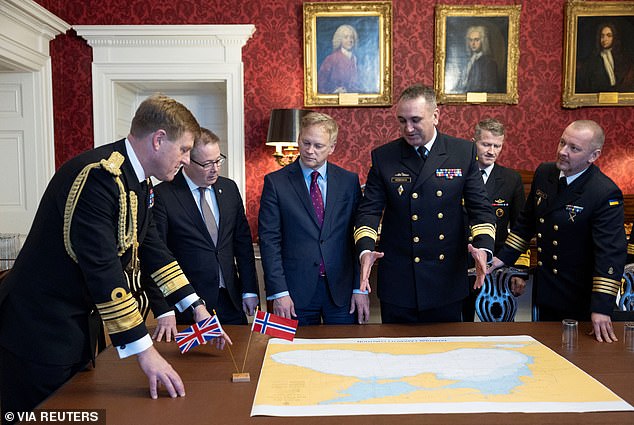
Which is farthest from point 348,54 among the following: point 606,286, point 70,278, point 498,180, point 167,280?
point 70,278

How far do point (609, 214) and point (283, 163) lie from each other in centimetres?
334

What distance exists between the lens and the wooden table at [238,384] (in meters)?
1.42

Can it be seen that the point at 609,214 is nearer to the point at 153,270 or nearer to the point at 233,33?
the point at 153,270

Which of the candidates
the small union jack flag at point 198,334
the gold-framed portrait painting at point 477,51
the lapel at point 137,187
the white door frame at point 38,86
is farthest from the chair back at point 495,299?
the white door frame at point 38,86

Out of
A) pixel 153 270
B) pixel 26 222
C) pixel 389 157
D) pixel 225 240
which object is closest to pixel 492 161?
pixel 389 157

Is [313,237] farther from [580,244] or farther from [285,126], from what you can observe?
[285,126]

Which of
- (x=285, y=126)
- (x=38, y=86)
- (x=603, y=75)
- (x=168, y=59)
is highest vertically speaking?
(x=168, y=59)

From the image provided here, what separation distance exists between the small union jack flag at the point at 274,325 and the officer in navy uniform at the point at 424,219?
644mm

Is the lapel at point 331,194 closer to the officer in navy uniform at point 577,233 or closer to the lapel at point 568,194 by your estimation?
the officer in navy uniform at point 577,233

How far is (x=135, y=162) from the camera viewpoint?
180 centimetres

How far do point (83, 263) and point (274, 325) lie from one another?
0.68 meters

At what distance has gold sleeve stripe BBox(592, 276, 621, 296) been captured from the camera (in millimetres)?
2293

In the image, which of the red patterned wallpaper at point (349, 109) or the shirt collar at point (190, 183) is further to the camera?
the red patterned wallpaper at point (349, 109)

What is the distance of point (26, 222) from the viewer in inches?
205
